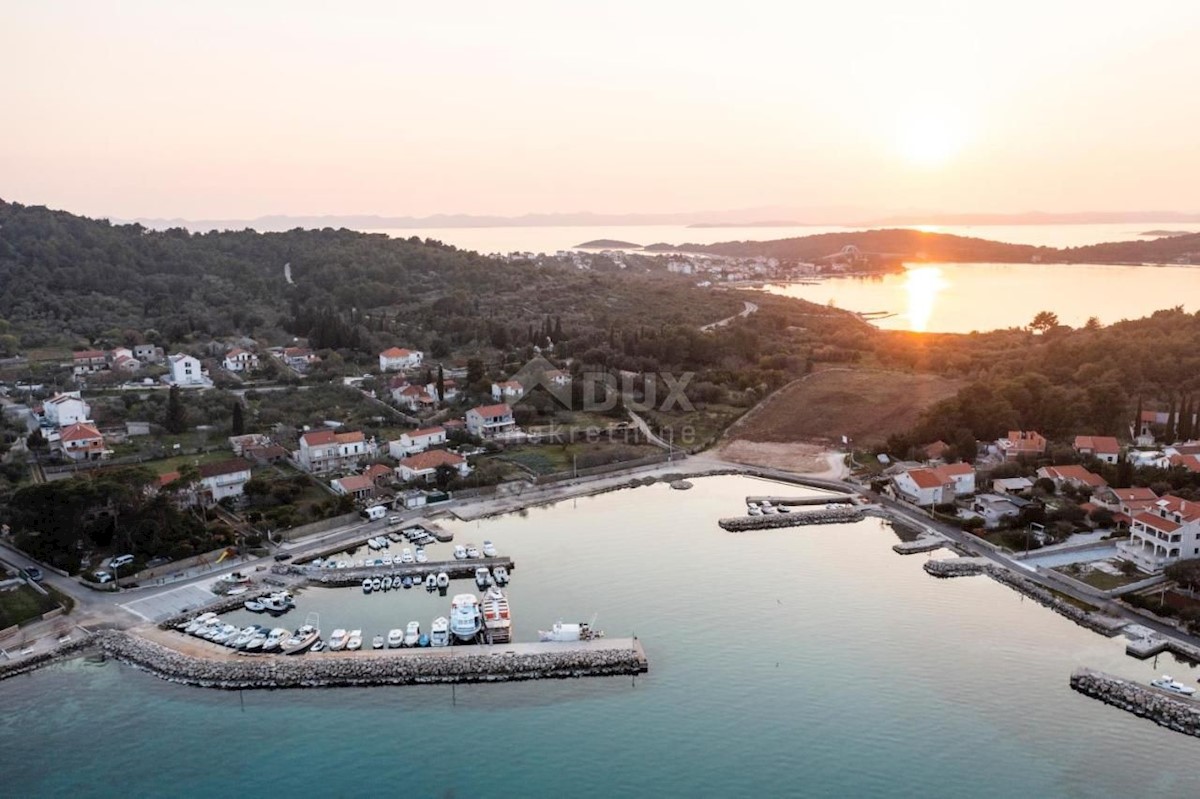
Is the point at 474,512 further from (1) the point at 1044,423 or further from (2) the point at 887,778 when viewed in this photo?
(1) the point at 1044,423

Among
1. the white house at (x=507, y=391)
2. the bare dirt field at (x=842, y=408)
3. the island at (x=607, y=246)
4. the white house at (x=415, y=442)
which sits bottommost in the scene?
the bare dirt field at (x=842, y=408)

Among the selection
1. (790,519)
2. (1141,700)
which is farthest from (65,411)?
(1141,700)

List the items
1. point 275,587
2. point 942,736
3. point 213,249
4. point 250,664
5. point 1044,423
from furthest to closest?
point 213,249, point 1044,423, point 275,587, point 250,664, point 942,736

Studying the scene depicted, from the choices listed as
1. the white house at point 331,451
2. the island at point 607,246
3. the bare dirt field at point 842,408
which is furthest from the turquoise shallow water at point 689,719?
the island at point 607,246

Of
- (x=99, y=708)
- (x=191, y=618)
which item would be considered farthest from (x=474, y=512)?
(x=99, y=708)

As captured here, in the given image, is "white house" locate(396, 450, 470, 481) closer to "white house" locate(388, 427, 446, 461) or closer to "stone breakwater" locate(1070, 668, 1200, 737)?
"white house" locate(388, 427, 446, 461)

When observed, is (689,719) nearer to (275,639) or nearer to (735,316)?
(275,639)

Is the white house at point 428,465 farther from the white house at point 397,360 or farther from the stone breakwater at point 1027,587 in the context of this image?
the white house at point 397,360
